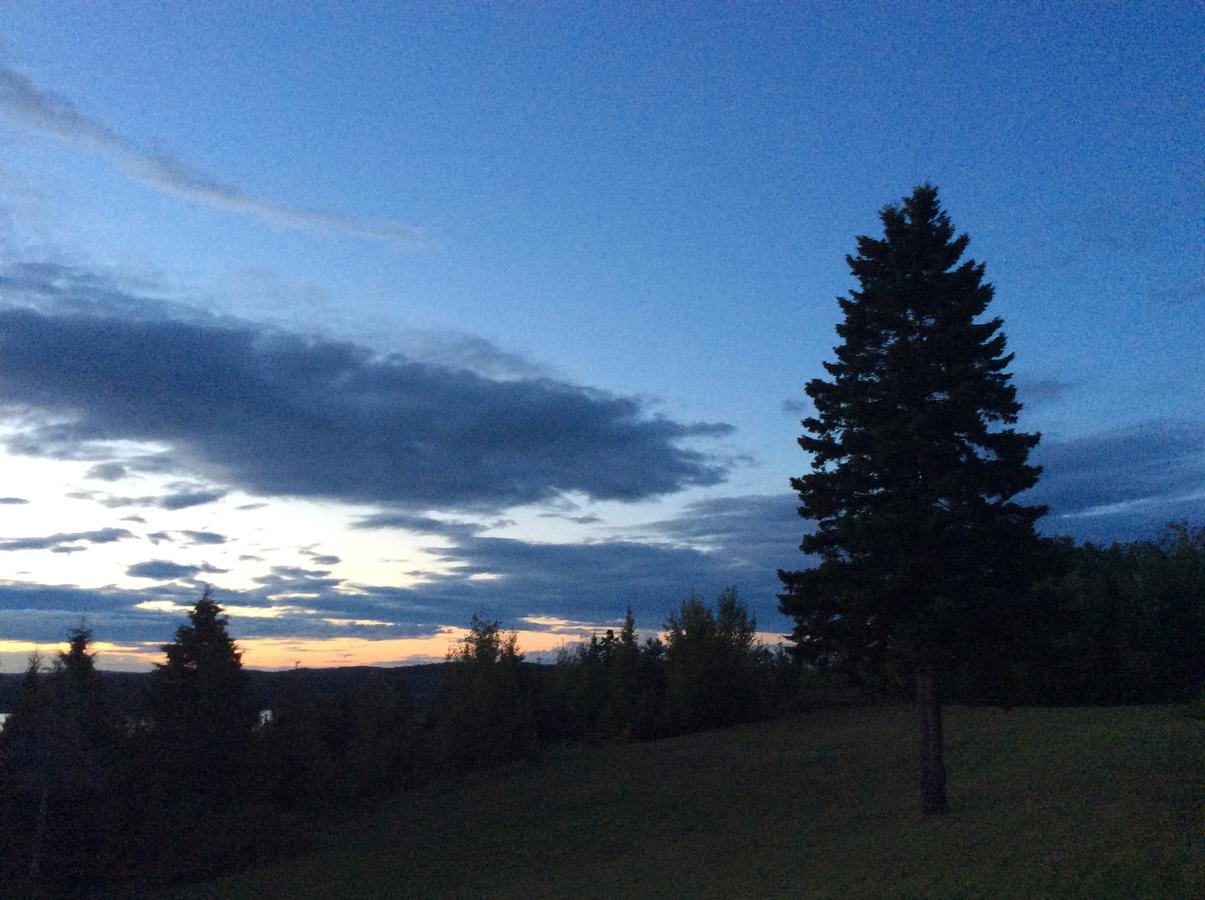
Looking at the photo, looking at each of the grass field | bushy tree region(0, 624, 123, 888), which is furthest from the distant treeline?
the grass field

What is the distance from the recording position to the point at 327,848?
118 ft

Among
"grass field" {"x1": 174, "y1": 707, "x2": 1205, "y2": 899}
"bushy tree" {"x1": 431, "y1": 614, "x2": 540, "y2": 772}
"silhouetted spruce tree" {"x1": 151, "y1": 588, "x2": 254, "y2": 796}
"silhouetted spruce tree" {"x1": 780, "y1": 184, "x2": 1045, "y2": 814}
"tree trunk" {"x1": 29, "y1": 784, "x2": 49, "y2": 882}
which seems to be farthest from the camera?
"bushy tree" {"x1": 431, "y1": 614, "x2": 540, "y2": 772}

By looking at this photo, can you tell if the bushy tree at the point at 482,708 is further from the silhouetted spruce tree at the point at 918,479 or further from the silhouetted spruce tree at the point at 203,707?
the silhouetted spruce tree at the point at 918,479

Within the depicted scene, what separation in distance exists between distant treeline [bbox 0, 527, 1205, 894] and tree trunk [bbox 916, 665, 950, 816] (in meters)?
0.90

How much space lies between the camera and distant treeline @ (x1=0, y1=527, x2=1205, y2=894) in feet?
107

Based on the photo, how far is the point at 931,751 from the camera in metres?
23.1

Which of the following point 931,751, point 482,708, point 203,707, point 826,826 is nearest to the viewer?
point 931,751

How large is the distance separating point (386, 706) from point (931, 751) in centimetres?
4322

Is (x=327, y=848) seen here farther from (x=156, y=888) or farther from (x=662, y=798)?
(x=662, y=798)

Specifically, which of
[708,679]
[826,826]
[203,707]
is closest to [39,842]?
[203,707]

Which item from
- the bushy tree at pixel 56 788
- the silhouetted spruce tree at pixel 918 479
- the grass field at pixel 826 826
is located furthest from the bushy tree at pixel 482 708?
the silhouetted spruce tree at pixel 918 479

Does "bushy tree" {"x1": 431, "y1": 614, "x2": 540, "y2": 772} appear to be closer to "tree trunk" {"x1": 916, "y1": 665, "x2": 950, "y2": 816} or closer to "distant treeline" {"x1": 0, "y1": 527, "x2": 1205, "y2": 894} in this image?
"distant treeline" {"x1": 0, "y1": 527, "x2": 1205, "y2": 894}

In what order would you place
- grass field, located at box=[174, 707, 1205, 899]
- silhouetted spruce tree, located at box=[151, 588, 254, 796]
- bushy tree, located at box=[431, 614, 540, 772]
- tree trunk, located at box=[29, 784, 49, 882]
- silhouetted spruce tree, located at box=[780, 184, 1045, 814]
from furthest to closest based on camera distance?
bushy tree, located at box=[431, 614, 540, 772]
silhouetted spruce tree, located at box=[151, 588, 254, 796]
tree trunk, located at box=[29, 784, 49, 882]
silhouetted spruce tree, located at box=[780, 184, 1045, 814]
grass field, located at box=[174, 707, 1205, 899]

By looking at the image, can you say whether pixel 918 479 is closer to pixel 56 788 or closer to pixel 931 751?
pixel 931 751
